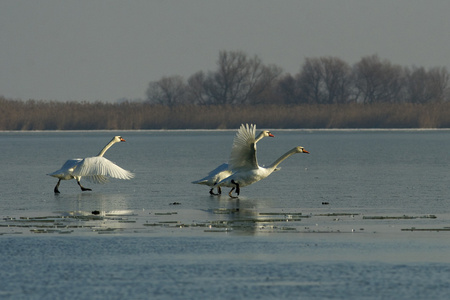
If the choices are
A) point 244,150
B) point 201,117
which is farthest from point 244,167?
point 201,117

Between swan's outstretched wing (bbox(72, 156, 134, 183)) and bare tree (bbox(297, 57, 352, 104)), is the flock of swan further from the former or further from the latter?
bare tree (bbox(297, 57, 352, 104))

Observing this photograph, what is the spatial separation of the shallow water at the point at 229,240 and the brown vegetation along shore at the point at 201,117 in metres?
33.8

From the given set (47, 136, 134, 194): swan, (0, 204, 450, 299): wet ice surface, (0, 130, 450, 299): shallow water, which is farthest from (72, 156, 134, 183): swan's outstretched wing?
(0, 204, 450, 299): wet ice surface

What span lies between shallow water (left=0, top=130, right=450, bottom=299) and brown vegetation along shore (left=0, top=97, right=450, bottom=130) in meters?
33.8

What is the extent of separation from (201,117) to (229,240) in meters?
43.7

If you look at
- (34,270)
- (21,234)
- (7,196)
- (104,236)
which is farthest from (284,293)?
(7,196)

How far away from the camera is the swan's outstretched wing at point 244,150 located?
49.2 ft

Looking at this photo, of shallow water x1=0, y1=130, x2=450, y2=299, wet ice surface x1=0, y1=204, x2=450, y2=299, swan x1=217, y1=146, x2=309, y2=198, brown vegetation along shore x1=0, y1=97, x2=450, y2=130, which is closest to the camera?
wet ice surface x1=0, y1=204, x2=450, y2=299

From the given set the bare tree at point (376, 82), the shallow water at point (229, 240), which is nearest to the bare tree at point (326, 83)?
the bare tree at point (376, 82)

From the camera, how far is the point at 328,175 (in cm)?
2006

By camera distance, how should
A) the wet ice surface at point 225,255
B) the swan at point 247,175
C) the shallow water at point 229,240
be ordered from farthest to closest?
the swan at point 247,175 → the shallow water at point 229,240 → the wet ice surface at point 225,255

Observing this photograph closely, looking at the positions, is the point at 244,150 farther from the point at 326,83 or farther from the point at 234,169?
the point at 326,83

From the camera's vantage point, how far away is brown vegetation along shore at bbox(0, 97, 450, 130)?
171 feet

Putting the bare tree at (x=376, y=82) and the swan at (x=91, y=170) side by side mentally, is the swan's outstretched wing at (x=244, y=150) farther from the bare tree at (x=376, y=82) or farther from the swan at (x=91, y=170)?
the bare tree at (x=376, y=82)
